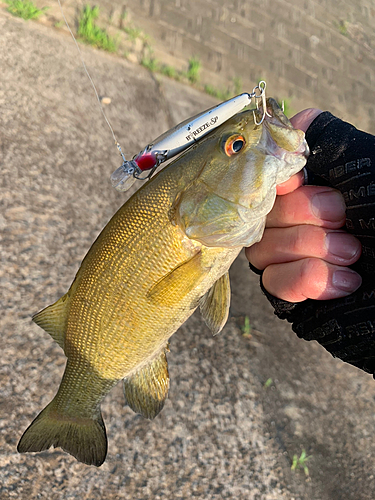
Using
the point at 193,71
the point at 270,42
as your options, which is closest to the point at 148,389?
the point at 193,71

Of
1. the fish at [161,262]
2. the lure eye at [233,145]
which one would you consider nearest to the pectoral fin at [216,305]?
the fish at [161,262]

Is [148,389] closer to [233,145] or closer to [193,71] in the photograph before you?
[233,145]

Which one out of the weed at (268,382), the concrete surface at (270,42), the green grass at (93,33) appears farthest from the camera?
the concrete surface at (270,42)

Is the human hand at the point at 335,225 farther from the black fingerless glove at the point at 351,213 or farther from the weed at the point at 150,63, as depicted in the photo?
the weed at the point at 150,63

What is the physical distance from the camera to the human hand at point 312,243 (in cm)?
164

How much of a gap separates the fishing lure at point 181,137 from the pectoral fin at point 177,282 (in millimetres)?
424

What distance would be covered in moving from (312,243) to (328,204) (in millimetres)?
179

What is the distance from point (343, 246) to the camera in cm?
165

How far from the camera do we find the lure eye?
59.4 inches

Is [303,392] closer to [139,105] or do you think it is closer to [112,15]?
[139,105]

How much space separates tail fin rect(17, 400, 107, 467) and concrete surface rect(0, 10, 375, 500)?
624 millimetres

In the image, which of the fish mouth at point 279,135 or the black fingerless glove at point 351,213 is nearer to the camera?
the fish mouth at point 279,135

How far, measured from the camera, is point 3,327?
8.16ft

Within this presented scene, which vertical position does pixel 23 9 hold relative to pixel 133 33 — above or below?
above
